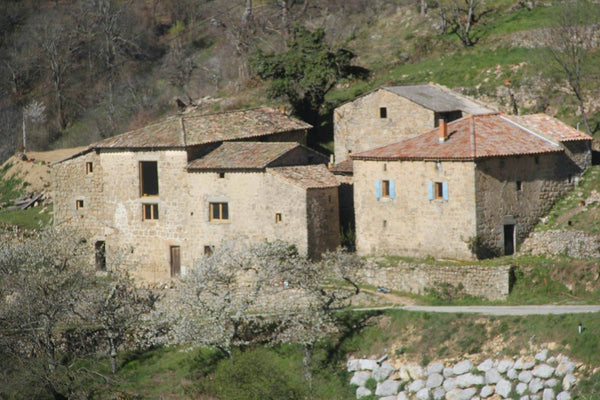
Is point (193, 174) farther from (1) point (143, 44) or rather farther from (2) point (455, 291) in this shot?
(1) point (143, 44)

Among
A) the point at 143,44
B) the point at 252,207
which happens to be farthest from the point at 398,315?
the point at 143,44

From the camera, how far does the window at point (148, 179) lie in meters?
47.9

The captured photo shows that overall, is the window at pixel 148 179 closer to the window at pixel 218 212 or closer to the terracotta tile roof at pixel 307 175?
the window at pixel 218 212

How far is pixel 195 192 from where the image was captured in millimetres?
45875

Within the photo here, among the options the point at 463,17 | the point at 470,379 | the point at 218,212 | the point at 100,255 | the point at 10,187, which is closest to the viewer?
the point at 470,379

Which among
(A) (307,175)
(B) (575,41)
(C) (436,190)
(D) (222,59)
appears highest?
(D) (222,59)

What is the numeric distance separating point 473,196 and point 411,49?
83.9ft

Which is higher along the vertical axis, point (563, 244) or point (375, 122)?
point (375, 122)

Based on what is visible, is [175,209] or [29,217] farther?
[29,217]

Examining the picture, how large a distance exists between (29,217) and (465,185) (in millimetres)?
25784

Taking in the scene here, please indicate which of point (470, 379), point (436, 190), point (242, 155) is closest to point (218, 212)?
point (242, 155)

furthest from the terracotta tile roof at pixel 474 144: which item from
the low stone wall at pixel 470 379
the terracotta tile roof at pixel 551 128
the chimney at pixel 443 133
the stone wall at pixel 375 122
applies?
the low stone wall at pixel 470 379

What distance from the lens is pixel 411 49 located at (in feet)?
212

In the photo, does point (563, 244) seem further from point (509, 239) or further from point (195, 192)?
point (195, 192)
